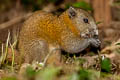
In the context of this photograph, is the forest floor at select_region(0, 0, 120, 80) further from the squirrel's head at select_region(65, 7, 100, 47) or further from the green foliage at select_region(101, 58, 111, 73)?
the squirrel's head at select_region(65, 7, 100, 47)

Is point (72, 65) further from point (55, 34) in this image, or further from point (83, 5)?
point (83, 5)

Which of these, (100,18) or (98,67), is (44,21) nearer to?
(98,67)

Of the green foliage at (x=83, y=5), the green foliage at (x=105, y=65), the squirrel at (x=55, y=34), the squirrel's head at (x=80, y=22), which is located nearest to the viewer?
the green foliage at (x=105, y=65)

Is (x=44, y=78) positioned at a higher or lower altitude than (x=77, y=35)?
lower

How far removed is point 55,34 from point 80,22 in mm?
660

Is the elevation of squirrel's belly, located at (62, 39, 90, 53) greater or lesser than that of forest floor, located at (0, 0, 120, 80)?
greater

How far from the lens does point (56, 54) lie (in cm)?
729

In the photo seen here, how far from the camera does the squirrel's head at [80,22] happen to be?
7406 millimetres

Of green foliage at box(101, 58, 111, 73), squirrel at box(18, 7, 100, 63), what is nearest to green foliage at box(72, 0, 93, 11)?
squirrel at box(18, 7, 100, 63)

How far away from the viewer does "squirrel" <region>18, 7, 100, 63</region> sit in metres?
7.23

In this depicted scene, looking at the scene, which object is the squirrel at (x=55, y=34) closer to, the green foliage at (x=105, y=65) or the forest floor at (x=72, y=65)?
the forest floor at (x=72, y=65)

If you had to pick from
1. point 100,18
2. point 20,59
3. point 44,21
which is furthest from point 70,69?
point 100,18

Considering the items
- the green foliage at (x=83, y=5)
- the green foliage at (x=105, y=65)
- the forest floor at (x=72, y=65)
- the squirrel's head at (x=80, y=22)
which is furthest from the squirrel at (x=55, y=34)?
the green foliage at (x=83, y=5)

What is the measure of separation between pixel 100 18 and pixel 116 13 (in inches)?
52.0
